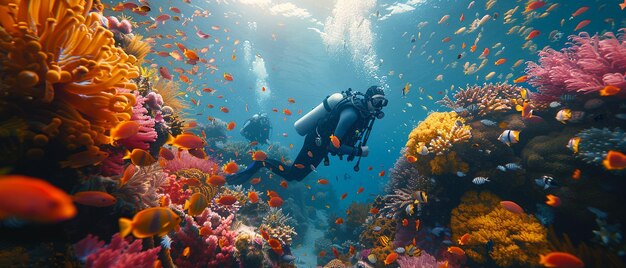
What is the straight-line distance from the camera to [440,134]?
678 centimetres

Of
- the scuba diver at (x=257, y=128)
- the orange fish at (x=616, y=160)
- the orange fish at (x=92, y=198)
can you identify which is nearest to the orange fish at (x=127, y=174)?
the orange fish at (x=92, y=198)

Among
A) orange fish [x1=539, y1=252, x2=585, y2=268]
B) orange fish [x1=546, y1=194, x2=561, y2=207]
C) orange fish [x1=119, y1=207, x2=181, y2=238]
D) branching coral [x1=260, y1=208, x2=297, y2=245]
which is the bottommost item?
branching coral [x1=260, y1=208, x2=297, y2=245]

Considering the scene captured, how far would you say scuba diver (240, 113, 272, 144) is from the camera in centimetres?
1490

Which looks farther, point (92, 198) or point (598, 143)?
point (598, 143)

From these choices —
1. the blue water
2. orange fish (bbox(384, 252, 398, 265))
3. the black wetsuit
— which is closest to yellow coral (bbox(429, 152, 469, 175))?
the black wetsuit

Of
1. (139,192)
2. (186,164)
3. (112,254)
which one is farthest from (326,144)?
(112,254)

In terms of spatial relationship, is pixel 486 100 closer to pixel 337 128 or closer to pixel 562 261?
pixel 337 128

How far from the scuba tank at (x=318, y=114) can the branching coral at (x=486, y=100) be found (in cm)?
342

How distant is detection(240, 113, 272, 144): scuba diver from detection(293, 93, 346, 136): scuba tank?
7.30 meters

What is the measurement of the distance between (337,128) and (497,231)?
390 cm

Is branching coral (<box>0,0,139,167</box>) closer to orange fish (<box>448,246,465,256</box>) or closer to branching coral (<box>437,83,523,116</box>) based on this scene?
orange fish (<box>448,246,465,256</box>)

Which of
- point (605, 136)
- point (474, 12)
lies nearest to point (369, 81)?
point (474, 12)

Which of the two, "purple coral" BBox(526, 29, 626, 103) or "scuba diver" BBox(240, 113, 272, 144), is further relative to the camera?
"scuba diver" BBox(240, 113, 272, 144)

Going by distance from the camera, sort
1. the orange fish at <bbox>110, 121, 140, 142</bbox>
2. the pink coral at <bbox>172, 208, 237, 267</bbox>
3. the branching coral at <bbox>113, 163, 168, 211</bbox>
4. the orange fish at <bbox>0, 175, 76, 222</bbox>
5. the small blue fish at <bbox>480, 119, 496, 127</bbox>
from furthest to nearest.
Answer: the small blue fish at <bbox>480, 119, 496, 127</bbox>
the pink coral at <bbox>172, 208, 237, 267</bbox>
the branching coral at <bbox>113, 163, 168, 211</bbox>
the orange fish at <bbox>110, 121, 140, 142</bbox>
the orange fish at <bbox>0, 175, 76, 222</bbox>
